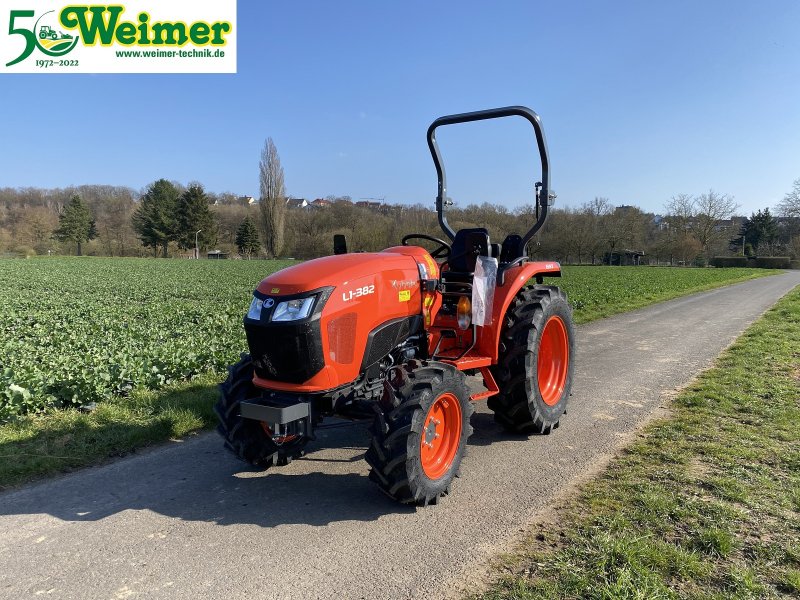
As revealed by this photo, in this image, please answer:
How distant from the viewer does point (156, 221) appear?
239ft

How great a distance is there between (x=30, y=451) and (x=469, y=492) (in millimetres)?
3481

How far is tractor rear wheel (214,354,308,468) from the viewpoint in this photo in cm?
368

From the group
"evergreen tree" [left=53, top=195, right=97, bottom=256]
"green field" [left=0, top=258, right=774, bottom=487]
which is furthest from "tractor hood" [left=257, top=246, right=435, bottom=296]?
"evergreen tree" [left=53, top=195, right=97, bottom=256]

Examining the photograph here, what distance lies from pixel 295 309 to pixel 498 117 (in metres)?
2.76

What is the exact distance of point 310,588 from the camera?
2.54 metres

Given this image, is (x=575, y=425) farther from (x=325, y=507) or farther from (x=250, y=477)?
(x=250, y=477)

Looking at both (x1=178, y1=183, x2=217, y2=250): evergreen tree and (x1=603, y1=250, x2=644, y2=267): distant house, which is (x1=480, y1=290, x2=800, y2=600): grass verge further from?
(x1=178, y1=183, x2=217, y2=250): evergreen tree

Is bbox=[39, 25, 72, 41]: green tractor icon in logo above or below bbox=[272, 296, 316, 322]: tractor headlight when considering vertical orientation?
above

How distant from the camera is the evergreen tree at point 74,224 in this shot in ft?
239

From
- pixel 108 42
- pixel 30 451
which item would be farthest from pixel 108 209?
pixel 30 451

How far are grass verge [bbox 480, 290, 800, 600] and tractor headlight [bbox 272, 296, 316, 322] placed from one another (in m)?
1.82

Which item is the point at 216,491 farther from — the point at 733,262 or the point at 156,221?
the point at 733,262

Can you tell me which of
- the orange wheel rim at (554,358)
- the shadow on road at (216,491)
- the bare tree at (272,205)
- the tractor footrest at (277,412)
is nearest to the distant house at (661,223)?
the bare tree at (272,205)

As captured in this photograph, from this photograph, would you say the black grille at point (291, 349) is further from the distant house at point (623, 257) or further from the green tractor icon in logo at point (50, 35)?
the distant house at point (623, 257)
